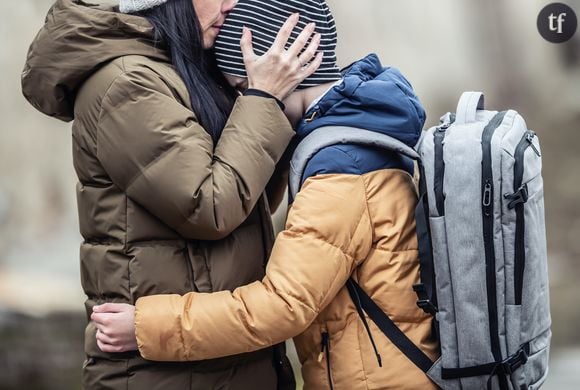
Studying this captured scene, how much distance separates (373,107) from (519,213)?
1.33 feet

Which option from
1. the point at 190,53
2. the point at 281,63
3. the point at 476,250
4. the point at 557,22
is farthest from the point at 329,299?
the point at 557,22

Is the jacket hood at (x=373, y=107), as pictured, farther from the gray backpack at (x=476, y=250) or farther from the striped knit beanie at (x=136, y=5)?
the striped knit beanie at (x=136, y=5)

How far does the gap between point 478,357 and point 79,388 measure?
9.99ft

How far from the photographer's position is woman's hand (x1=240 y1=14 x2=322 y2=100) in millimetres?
2213

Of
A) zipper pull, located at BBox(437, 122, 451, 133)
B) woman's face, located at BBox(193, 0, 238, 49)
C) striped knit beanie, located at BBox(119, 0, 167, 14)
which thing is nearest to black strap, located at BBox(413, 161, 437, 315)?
zipper pull, located at BBox(437, 122, 451, 133)

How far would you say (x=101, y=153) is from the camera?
6.90ft

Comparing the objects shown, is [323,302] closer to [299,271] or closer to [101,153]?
[299,271]

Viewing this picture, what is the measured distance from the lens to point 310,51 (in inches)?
89.2

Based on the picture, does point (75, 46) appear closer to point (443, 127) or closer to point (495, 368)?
point (443, 127)

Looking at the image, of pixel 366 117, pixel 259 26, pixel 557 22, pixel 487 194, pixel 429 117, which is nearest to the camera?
pixel 487 194

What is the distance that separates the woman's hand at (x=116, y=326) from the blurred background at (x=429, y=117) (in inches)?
88.6

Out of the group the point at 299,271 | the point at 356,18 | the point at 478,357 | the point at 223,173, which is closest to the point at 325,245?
the point at 299,271

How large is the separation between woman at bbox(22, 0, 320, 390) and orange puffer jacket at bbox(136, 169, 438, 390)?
0.11 meters

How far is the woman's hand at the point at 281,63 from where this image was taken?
7.26 ft
